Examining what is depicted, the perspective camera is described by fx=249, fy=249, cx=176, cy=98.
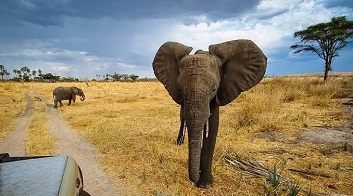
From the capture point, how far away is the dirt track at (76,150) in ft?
13.7

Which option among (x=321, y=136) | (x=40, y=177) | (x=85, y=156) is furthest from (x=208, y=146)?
(x=321, y=136)

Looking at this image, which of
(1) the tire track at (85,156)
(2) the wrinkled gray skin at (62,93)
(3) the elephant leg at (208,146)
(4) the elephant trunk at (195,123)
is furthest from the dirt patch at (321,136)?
(2) the wrinkled gray skin at (62,93)

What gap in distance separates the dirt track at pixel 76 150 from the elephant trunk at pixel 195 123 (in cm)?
152

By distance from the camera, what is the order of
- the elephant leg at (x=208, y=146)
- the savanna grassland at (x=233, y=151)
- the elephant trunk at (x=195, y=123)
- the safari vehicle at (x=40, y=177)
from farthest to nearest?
the savanna grassland at (x=233, y=151) → the elephant leg at (x=208, y=146) → the elephant trunk at (x=195, y=123) → the safari vehicle at (x=40, y=177)

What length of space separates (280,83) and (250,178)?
1450cm

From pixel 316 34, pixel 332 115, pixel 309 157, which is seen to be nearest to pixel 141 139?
pixel 309 157

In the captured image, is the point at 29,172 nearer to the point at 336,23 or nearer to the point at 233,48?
the point at 233,48

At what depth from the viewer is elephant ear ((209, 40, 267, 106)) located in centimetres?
363

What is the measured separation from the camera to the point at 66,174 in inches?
79.0

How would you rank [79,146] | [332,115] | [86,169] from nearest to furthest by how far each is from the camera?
[86,169]
[79,146]
[332,115]

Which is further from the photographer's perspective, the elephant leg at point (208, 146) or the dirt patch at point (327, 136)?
the dirt patch at point (327, 136)

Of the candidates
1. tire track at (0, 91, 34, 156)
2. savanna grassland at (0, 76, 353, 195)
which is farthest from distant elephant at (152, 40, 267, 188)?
tire track at (0, 91, 34, 156)

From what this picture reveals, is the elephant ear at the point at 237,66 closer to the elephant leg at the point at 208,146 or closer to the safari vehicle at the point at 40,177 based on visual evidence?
the elephant leg at the point at 208,146

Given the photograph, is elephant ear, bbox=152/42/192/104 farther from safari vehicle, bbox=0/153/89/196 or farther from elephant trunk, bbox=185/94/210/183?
safari vehicle, bbox=0/153/89/196
